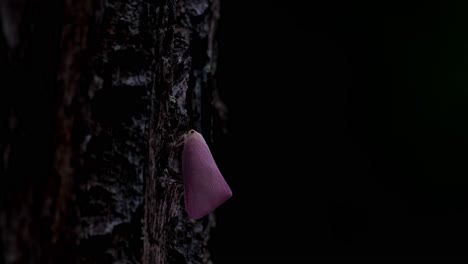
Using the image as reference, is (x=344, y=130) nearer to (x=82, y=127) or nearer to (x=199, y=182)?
(x=199, y=182)

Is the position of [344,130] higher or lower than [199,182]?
higher

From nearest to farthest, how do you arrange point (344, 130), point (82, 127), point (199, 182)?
point (82, 127)
point (199, 182)
point (344, 130)

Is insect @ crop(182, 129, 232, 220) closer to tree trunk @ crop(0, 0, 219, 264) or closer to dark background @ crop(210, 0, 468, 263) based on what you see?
tree trunk @ crop(0, 0, 219, 264)

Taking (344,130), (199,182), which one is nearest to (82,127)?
(199,182)

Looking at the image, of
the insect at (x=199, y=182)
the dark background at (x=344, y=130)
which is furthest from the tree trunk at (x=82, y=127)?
the dark background at (x=344, y=130)

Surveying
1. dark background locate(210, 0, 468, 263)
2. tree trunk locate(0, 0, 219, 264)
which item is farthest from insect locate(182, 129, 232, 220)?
dark background locate(210, 0, 468, 263)

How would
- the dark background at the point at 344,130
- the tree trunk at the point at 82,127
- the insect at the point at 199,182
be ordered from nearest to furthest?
the tree trunk at the point at 82,127 → the insect at the point at 199,182 → the dark background at the point at 344,130

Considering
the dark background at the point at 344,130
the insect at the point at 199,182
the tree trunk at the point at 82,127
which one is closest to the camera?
the tree trunk at the point at 82,127

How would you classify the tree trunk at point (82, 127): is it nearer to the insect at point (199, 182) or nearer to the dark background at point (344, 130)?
the insect at point (199, 182)
